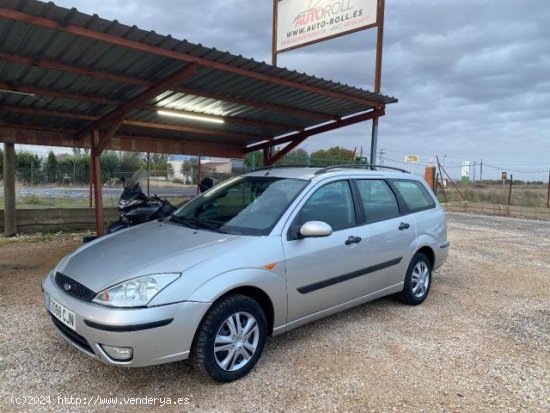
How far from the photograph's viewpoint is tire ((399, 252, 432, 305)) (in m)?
4.68

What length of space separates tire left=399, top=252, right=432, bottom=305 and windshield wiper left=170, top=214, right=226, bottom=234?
7.86ft

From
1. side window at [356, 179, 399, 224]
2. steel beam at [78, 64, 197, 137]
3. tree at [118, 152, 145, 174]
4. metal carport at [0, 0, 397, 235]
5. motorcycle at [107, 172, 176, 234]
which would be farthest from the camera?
tree at [118, 152, 145, 174]

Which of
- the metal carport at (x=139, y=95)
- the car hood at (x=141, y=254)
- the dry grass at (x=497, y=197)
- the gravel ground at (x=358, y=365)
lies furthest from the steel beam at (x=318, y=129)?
the dry grass at (x=497, y=197)

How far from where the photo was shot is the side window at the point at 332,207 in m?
3.62

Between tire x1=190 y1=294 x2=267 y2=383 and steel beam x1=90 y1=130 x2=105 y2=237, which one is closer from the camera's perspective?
tire x1=190 y1=294 x2=267 y2=383

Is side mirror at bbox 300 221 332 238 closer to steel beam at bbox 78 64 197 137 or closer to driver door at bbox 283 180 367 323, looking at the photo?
driver door at bbox 283 180 367 323

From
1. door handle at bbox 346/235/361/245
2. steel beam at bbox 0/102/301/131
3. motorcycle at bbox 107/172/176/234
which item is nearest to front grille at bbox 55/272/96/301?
door handle at bbox 346/235/361/245

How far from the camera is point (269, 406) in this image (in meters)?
2.70

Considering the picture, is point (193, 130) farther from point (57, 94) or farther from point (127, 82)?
point (127, 82)

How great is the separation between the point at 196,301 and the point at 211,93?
4.65 metres

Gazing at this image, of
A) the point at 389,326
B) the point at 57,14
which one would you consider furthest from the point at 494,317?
the point at 57,14

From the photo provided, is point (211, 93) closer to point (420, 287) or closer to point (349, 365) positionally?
point (420, 287)

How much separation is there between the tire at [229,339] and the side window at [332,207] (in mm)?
893

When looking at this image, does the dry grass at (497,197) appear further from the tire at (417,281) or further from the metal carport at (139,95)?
the tire at (417,281)
